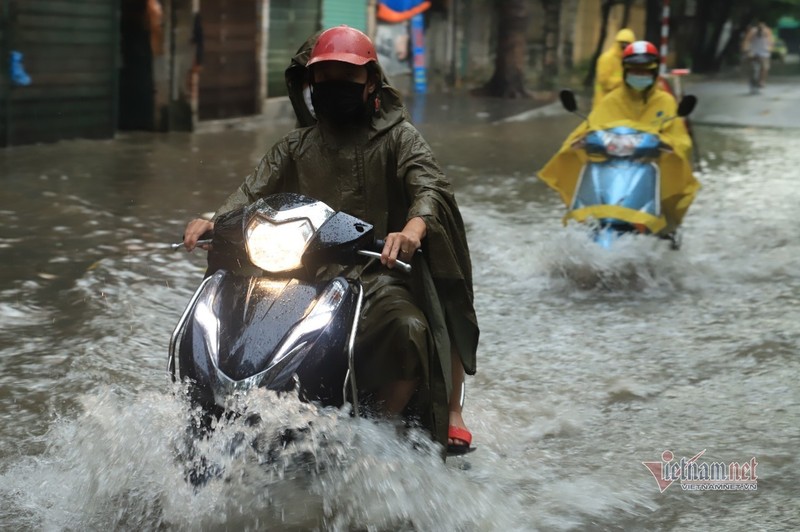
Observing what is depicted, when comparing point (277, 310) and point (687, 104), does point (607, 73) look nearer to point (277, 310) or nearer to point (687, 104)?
point (687, 104)

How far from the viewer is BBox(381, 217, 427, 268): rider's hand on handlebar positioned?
3.48 meters

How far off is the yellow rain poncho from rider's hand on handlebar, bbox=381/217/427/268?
427cm

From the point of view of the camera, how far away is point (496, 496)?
400 centimetres

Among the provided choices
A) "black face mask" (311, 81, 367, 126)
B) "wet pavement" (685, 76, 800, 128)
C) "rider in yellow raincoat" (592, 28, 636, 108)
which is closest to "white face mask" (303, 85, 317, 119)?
"black face mask" (311, 81, 367, 126)

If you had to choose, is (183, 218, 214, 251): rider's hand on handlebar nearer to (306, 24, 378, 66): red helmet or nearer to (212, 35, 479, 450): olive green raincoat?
(212, 35, 479, 450): olive green raincoat

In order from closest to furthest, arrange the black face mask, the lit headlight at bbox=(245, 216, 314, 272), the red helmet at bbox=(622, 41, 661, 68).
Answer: the lit headlight at bbox=(245, 216, 314, 272), the black face mask, the red helmet at bbox=(622, 41, 661, 68)

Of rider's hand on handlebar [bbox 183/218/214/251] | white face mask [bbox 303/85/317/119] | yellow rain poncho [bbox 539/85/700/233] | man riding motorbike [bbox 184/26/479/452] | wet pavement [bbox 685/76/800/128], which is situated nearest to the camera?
man riding motorbike [bbox 184/26/479/452]

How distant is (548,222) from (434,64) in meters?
18.1

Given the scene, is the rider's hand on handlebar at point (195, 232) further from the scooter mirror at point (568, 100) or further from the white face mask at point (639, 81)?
the white face mask at point (639, 81)

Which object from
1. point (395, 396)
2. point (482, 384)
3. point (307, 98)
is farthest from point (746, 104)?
point (395, 396)

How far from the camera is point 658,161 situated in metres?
7.89

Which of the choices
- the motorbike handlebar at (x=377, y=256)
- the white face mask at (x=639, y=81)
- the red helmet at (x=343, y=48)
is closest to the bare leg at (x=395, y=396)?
the motorbike handlebar at (x=377, y=256)

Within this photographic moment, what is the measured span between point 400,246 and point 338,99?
2.15 ft

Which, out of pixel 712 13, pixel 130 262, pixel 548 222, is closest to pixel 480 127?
pixel 548 222
